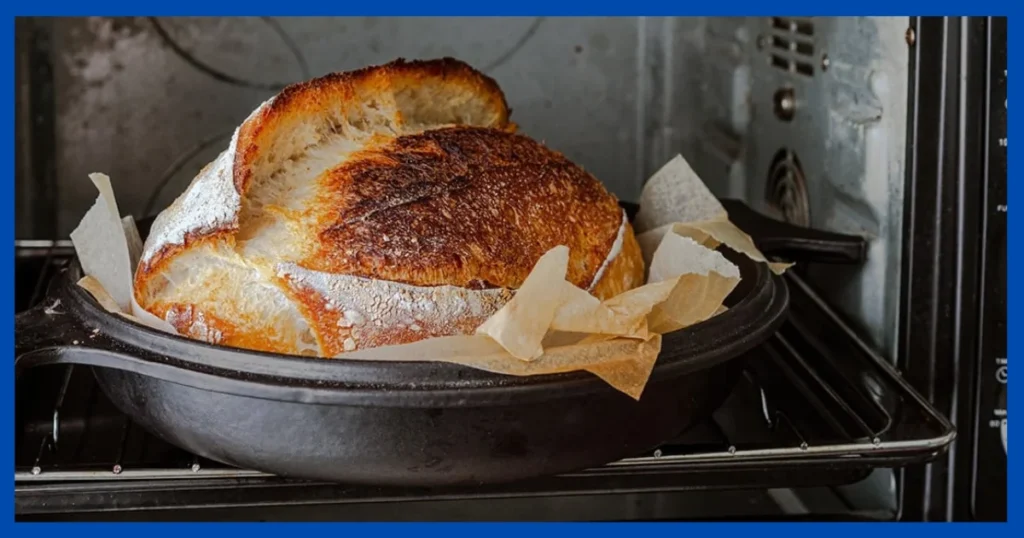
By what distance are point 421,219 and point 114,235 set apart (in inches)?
12.1

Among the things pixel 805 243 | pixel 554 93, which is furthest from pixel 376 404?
pixel 554 93

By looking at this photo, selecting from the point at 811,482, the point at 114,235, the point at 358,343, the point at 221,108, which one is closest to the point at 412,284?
the point at 358,343

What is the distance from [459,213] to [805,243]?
0.44 m

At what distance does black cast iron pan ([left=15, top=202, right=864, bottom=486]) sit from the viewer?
0.81 m

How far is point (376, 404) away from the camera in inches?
31.3

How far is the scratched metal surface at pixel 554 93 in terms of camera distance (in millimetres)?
1267

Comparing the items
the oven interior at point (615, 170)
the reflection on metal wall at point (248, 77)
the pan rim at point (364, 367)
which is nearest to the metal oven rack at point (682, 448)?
the oven interior at point (615, 170)

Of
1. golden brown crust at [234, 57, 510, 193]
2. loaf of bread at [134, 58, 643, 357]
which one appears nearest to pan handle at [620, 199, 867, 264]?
loaf of bread at [134, 58, 643, 357]

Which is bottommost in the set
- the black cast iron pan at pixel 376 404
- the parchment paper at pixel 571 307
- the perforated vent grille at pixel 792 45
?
the black cast iron pan at pixel 376 404

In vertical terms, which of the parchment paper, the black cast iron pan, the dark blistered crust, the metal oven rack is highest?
the dark blistered crust

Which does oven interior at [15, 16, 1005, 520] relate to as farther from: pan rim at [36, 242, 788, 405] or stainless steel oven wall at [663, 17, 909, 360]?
pan rim at [36, 242, 788, 405]

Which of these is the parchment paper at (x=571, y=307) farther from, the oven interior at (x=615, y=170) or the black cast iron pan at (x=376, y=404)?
the oven interior at (x=615, y=170)

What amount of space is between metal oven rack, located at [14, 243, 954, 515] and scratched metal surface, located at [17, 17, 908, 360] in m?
0.11

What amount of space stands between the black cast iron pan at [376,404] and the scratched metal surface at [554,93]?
0.40 metres
